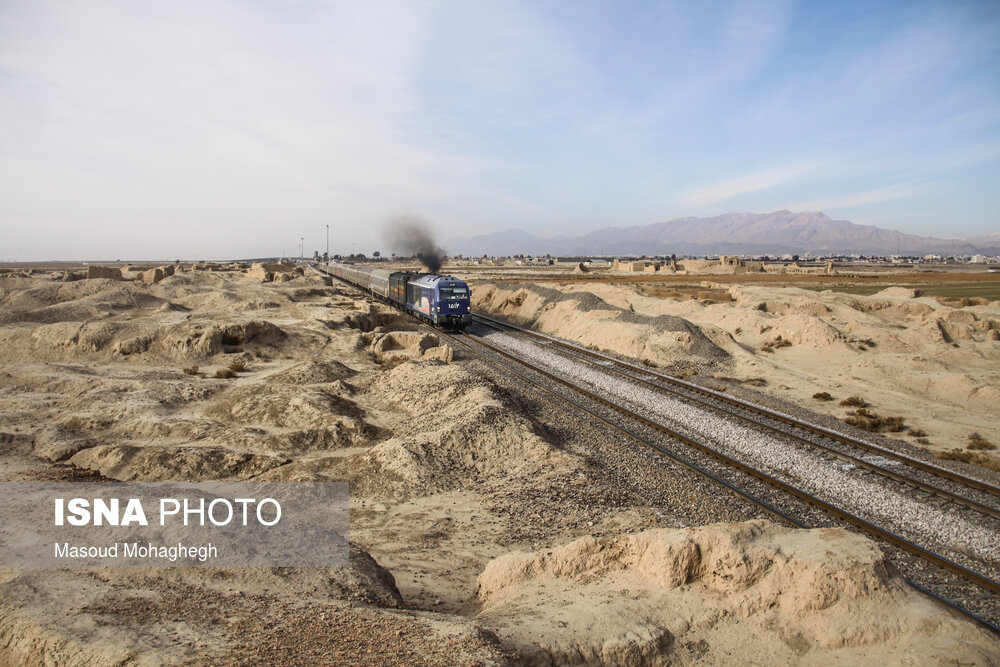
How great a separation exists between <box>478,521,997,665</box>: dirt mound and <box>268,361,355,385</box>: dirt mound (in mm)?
14626

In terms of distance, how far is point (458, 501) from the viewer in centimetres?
1155

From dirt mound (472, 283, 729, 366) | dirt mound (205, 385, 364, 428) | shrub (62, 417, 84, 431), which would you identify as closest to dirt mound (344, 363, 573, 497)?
dirt mound (205, 385, 364, 428)

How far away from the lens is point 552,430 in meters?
15.4

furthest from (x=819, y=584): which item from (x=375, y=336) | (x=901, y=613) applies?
(x=375, y=336)

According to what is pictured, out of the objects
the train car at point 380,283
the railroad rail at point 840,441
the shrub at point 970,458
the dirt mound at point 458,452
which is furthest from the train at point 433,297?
the shrub at point 970,458

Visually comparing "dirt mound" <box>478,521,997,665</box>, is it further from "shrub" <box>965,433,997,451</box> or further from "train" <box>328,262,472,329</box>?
"train" <box>328,262,472,329</box>

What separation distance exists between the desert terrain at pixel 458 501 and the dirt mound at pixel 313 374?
130 millimetres

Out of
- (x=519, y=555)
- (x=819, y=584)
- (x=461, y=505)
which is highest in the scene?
(x=819, y=584)

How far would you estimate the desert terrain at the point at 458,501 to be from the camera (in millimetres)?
5605

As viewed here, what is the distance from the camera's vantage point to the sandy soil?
61.9ft

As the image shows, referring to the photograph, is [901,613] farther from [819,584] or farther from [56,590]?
[56,590]

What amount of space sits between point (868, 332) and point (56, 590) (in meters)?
36.9

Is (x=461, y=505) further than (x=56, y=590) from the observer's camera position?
Yes

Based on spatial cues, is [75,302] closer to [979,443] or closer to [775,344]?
[775,344]
